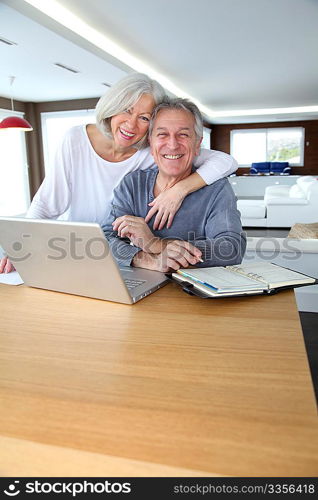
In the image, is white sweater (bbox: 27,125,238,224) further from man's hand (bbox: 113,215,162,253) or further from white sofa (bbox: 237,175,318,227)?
white sofa (bbox: 237,175,318,227)

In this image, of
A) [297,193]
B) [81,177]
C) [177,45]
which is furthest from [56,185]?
[297,193]

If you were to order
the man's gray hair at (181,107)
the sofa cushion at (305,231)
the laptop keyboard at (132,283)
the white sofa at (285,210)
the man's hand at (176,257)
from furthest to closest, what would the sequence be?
the white sofa at (285,210) → the sofa cushion at (305,231) → the man's gray hair at (181,107) → the man's hand at (176,257) → the laptop keyboard at (132,283)

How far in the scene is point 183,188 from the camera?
1511 mm

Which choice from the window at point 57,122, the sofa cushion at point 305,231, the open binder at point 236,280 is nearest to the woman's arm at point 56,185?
the open binder at point 236,280

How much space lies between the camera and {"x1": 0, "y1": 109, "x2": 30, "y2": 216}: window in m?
8.94

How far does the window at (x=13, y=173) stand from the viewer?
29.3ft

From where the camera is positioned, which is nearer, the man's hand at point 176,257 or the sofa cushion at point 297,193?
the man's hand at point 176,257

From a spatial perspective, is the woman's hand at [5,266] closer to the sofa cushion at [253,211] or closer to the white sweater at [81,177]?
the white sweater at [81,177]

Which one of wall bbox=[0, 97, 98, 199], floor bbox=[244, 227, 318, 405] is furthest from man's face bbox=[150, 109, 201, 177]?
wall bbox=[0, 97, 98, 199]

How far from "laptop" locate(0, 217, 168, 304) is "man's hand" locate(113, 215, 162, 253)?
7.3 inches

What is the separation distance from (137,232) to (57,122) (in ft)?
29.6

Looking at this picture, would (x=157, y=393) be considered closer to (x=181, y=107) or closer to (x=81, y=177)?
(x=181, y=107)

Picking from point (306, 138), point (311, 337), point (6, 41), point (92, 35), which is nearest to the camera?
point (311, 337)

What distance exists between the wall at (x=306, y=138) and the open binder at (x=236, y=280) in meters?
12.9
